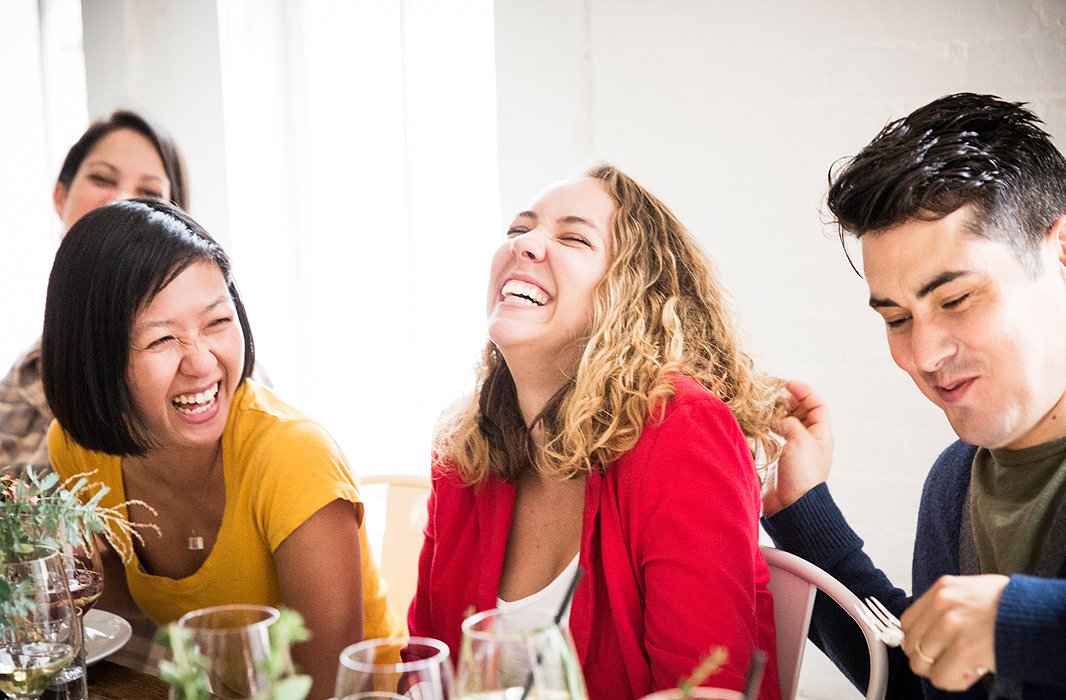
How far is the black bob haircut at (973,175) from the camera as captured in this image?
121cm

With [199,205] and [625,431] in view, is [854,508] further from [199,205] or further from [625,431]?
[199,205]

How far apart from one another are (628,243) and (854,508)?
96cm

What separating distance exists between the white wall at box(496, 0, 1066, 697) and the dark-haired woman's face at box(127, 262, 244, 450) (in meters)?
1.14

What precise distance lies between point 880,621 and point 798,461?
12.3 inches

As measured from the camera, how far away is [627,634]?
145 centimetres

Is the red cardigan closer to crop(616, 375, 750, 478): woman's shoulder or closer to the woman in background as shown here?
crop(616, 375, 750, 478): woman's shoulder

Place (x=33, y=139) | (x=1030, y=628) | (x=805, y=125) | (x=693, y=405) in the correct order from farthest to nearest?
(x=33, y=139), (x=805, y=125), (x=693, y=405), (x=1030, y=628)

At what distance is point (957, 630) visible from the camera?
0.99m

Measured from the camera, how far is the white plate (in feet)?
4.75

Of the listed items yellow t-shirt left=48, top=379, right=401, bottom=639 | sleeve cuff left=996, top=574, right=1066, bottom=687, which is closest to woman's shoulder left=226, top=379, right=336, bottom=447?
A: yellow t-shirt left=48, top=379, right=401, bottom=639

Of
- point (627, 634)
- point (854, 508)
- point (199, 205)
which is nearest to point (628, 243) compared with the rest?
point (627, 634)

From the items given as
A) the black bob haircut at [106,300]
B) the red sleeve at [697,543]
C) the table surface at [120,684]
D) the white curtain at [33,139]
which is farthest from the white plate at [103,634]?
the white curtain at [33,139]

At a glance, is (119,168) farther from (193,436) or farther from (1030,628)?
(1030,628)

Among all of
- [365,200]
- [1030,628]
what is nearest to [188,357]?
[1030,628]
